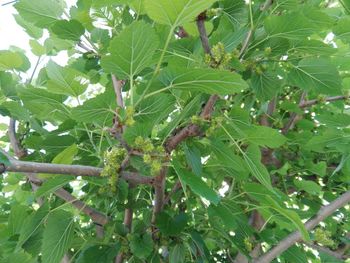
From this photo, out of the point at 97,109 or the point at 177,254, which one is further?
the point at 177,254

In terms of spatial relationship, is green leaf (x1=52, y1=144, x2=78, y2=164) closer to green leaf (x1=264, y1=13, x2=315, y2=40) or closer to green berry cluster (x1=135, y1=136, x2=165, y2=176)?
green berry cluster (x1=135, y1=136, x2=165, y2=176)

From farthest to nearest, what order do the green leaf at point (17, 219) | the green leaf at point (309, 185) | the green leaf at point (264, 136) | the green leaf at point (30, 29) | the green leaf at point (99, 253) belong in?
the green leaf at point (30, 29), the green leaf at point (309, 185), the green leaf at point (17, 219), the green leaf at point (99, 253), the green leaf at point (264, 136)

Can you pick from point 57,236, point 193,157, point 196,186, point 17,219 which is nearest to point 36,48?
point 17,219

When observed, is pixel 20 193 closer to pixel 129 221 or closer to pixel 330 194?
pixel 129 221

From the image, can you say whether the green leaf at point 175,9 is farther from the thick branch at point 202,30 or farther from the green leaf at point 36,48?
the green leaf at point 36,48

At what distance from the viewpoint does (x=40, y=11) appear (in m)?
1.02

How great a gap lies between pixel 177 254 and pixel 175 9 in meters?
0.66

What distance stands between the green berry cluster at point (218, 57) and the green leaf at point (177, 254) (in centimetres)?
52

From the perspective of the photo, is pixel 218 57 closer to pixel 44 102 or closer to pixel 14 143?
pixel 44 102

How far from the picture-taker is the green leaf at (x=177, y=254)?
997 mm

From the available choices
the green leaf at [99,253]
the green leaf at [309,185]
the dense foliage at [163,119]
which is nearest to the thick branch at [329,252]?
the dense foliage at [163,119]

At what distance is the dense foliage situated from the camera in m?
0.69

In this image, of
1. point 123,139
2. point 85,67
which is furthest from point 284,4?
point 85,67

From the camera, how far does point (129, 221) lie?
43.3 inches
